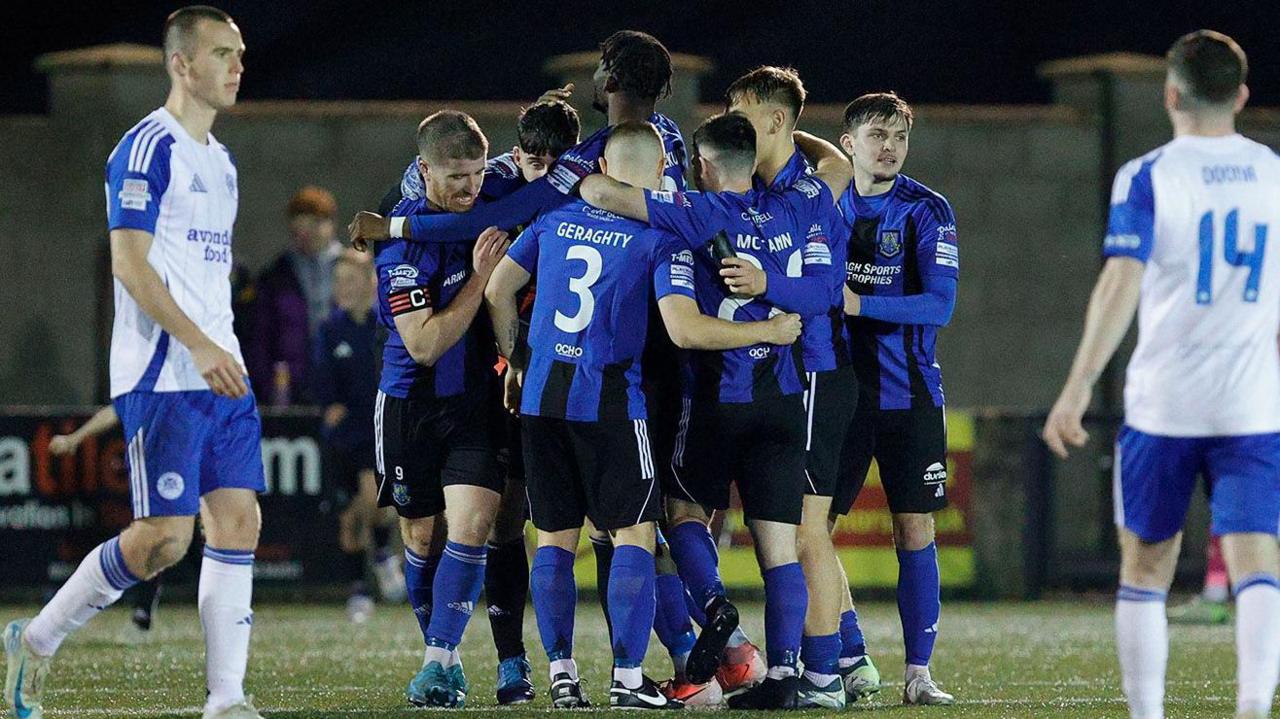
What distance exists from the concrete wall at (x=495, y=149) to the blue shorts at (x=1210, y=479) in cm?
999

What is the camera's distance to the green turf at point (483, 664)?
299 inches

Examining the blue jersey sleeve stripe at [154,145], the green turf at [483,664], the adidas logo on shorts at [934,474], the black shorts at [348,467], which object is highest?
the blue jersey sleeve stripe at [154,145]

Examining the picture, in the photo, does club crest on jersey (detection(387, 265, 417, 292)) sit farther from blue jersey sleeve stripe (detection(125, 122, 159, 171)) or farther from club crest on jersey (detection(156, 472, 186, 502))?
club crest on jersey (detection(156, 472, 186, 502))

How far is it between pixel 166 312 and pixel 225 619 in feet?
3.26

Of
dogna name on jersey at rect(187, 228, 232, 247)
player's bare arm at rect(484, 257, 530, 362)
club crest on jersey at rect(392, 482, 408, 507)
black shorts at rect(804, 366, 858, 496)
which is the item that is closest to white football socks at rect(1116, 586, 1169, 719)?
black shorts at rect(804, 366, 858, 496)

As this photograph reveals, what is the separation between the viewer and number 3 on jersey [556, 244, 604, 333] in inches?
283

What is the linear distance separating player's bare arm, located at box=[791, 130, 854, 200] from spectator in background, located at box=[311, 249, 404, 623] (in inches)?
216

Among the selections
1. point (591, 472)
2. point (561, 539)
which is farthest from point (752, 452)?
point (561, 539)

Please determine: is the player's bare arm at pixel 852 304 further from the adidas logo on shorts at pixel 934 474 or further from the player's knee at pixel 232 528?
the player's knee at pixel 232 528

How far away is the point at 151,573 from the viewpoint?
21.5ft

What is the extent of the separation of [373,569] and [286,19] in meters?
9.58

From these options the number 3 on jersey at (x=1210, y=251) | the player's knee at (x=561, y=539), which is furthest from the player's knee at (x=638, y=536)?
the number 3 on jersey at (x=1210, y=251)

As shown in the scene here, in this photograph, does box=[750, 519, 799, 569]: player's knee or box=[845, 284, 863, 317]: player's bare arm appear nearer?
box=[750, 519, 799, 569]: player's knee

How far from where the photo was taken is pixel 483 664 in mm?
9492
